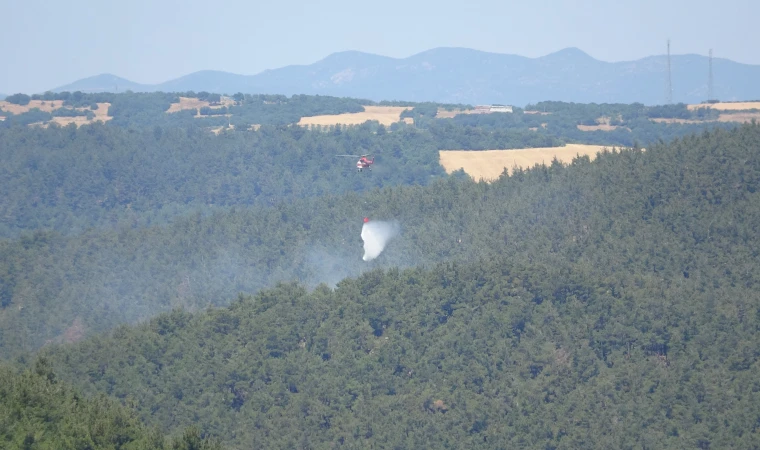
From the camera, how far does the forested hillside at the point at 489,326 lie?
73500 mm

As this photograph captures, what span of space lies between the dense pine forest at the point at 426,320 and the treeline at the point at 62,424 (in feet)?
0.47

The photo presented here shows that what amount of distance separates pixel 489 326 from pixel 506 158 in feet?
255

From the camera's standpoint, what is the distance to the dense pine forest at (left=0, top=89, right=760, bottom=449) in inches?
2844

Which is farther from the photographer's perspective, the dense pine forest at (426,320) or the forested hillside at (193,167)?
the forested hillside at (193,167)

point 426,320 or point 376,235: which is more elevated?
point 376,235

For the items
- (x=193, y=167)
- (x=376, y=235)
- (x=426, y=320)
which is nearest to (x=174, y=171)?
(x=193, y=167)

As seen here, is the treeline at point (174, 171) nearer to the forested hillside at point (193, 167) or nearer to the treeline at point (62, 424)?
the forested hillside at point (193, 167)

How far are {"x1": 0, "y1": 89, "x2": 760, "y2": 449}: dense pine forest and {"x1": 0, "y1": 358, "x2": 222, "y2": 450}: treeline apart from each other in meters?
0.14

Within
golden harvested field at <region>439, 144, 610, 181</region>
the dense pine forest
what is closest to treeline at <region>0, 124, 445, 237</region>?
golden harvested field at <region>439, 144, 610, 181</region>

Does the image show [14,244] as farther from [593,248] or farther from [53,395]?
[53,395]

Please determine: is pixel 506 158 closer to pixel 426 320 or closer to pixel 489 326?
pixel 426 320

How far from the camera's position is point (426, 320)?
86625 mm

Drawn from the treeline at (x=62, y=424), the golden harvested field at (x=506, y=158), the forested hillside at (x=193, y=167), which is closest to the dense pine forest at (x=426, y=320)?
the treeline at (x=62, y=424)

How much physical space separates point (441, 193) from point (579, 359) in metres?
46.7
